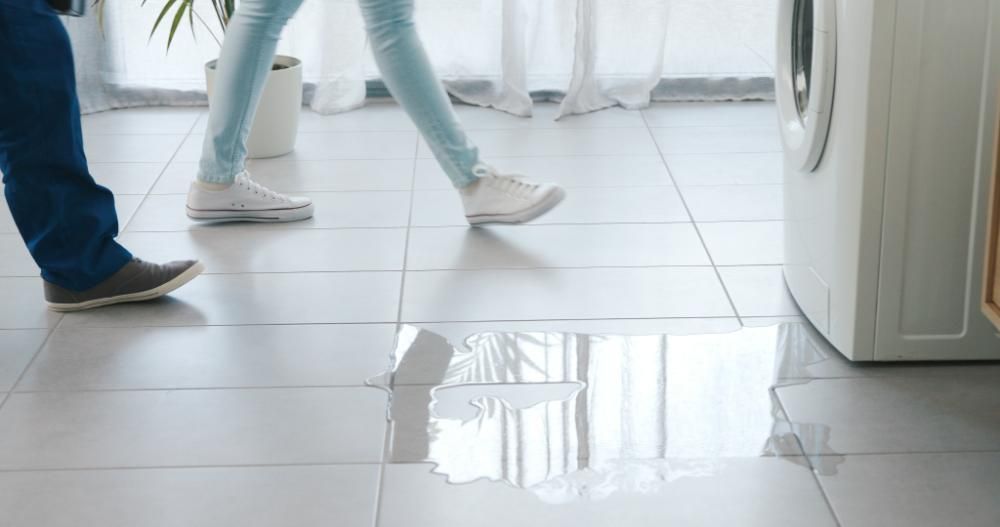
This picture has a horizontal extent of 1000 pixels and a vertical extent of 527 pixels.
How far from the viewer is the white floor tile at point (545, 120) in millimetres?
2869

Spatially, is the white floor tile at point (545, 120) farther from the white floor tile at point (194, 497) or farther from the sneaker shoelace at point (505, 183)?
the white floor tile at point (194, 497)

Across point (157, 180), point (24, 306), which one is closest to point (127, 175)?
point (157, 180)

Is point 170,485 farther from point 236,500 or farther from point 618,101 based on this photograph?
point 618,101

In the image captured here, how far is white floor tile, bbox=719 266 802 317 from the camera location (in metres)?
1.81

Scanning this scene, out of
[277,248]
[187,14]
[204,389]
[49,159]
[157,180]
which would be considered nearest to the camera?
[204,389]

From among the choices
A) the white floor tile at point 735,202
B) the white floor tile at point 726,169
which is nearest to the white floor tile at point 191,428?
the white floor tile at point 735,202

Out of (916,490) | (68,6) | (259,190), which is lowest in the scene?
(916,490)

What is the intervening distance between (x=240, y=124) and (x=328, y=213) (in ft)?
0.84

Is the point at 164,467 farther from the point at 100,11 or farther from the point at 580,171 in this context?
the point at 100,11

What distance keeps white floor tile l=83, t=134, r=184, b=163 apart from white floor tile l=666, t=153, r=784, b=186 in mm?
1104

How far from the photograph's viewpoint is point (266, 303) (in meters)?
1.87

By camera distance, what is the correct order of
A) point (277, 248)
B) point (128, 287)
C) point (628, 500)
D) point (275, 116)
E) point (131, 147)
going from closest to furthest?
point (628, 500), point (128, 287), point (277, 248), point (275, 116), point (131, 147)

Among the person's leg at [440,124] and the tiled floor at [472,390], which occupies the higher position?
the person's leg at [440,124]

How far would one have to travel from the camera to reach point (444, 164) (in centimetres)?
215
